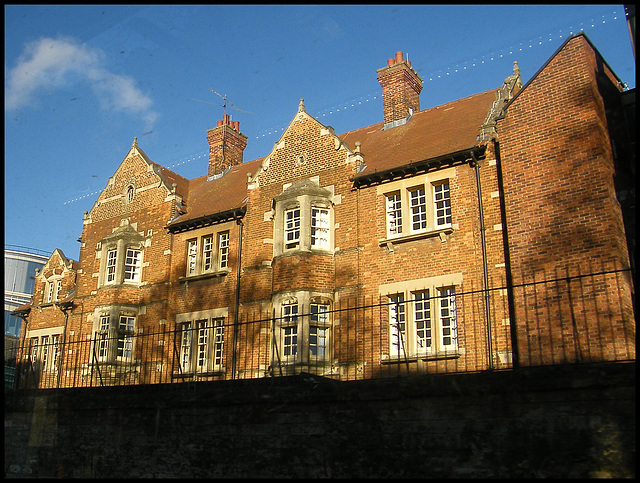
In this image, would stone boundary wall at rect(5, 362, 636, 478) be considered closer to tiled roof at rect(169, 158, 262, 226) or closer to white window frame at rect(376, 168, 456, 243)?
white window frame at rect(376, 168, 456, 243)

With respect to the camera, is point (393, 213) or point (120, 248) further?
point (120, 248)

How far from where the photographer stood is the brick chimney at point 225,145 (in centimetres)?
2953

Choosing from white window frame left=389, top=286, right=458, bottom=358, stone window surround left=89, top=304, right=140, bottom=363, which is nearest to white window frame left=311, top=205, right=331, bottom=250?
white window frame left=389, top=286, right=458, bottom=358

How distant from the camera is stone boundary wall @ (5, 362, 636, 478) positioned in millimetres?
9242

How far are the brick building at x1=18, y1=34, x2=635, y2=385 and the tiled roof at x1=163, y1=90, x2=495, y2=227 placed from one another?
93 millimetres

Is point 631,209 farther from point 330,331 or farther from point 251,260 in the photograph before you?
point 251,260

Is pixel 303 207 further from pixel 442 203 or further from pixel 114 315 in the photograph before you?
pixel 114 315

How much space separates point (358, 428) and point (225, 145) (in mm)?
21120

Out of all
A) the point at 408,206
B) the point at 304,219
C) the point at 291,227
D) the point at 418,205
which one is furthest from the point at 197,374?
the point at 418,205

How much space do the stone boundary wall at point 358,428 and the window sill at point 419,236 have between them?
22.1 ft

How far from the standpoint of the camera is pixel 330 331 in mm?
19344

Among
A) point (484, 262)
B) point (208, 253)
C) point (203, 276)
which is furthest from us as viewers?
point (208, 253)

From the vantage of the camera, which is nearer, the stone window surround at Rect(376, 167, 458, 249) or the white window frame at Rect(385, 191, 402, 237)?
the stone window surround at Rect(376, 167, 458, 249)

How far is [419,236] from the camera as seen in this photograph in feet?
60.6
